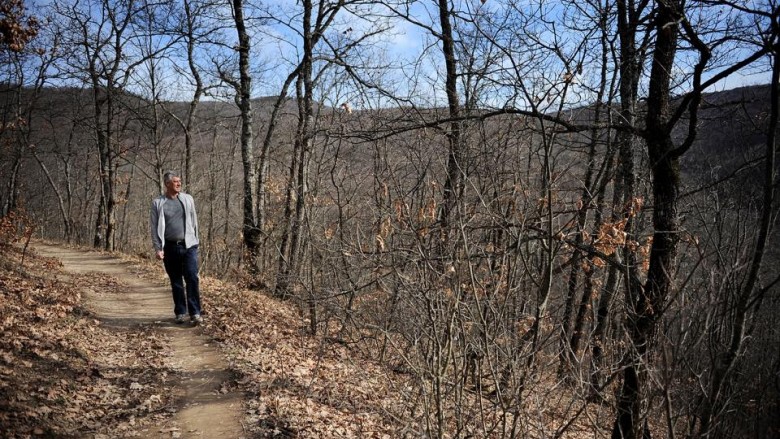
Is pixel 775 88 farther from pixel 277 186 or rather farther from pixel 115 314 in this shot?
pixel 277 186

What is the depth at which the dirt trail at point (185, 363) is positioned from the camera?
4.23 meters

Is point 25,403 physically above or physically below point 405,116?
below

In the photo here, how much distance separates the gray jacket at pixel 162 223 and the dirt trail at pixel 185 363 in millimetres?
1254

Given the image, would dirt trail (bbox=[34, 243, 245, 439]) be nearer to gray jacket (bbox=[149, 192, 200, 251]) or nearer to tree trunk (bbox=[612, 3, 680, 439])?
gray jacket (bbox=[149, 192, 200, 251])

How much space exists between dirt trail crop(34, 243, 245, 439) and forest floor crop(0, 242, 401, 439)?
1 cm

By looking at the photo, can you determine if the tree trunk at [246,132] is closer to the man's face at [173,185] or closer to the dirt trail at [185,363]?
the dirt trail at [185,363]

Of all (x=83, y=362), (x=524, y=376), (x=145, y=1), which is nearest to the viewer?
(x=524, y=376)

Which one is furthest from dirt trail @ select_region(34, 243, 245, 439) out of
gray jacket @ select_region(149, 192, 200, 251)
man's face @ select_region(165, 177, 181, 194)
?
man's face @ select_region(165, 177, 181, 194)

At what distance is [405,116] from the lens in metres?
5.14

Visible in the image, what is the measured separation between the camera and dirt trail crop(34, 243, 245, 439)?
13.9ft

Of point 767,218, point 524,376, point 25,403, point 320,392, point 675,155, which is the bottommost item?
point 320,392

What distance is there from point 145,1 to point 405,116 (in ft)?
47.0

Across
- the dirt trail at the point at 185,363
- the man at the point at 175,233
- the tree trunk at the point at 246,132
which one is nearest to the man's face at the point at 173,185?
the man at the point at 175,233

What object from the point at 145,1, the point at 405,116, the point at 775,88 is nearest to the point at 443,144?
→ the point at 405,116
